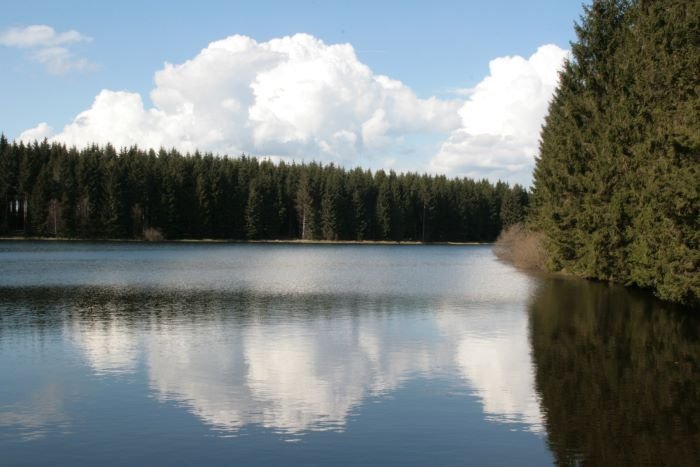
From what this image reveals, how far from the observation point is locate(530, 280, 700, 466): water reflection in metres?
11.2

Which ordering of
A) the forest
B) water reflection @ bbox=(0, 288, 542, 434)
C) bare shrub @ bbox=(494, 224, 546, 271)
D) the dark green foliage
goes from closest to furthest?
water reflection @ bbox=(0, 288, 542, 434) → the dark green foliage → bare shrub @ bbox=(494, 224, 546, 271) → the forest

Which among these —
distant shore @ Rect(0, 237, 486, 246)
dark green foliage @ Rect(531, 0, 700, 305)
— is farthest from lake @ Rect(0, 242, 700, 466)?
distant shore @ Rect(0, 237, 486, 246)

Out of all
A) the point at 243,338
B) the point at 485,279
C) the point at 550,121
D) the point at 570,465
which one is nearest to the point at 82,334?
the point at 243,338

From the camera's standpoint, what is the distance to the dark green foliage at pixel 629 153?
2691 cm

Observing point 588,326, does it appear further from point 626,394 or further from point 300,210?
point 300,210

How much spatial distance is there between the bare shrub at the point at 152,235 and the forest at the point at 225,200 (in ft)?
0.69

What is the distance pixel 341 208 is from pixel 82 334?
12111 centimetres

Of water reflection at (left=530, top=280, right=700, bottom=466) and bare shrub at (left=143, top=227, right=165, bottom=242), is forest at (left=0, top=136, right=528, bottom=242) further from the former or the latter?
water reflection at (left=530, top=280, right=700, bottom=466)

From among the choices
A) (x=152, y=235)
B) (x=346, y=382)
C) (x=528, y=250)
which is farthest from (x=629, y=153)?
(x=152, y=235)

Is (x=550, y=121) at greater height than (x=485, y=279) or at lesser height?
greater

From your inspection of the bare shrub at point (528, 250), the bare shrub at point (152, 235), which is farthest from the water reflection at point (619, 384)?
the bare shrub at point (152, 235)

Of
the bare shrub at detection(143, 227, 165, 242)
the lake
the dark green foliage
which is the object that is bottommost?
the lake

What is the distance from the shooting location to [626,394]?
14500 millimetres

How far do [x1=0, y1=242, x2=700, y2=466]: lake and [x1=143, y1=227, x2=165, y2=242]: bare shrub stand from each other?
92495mm
